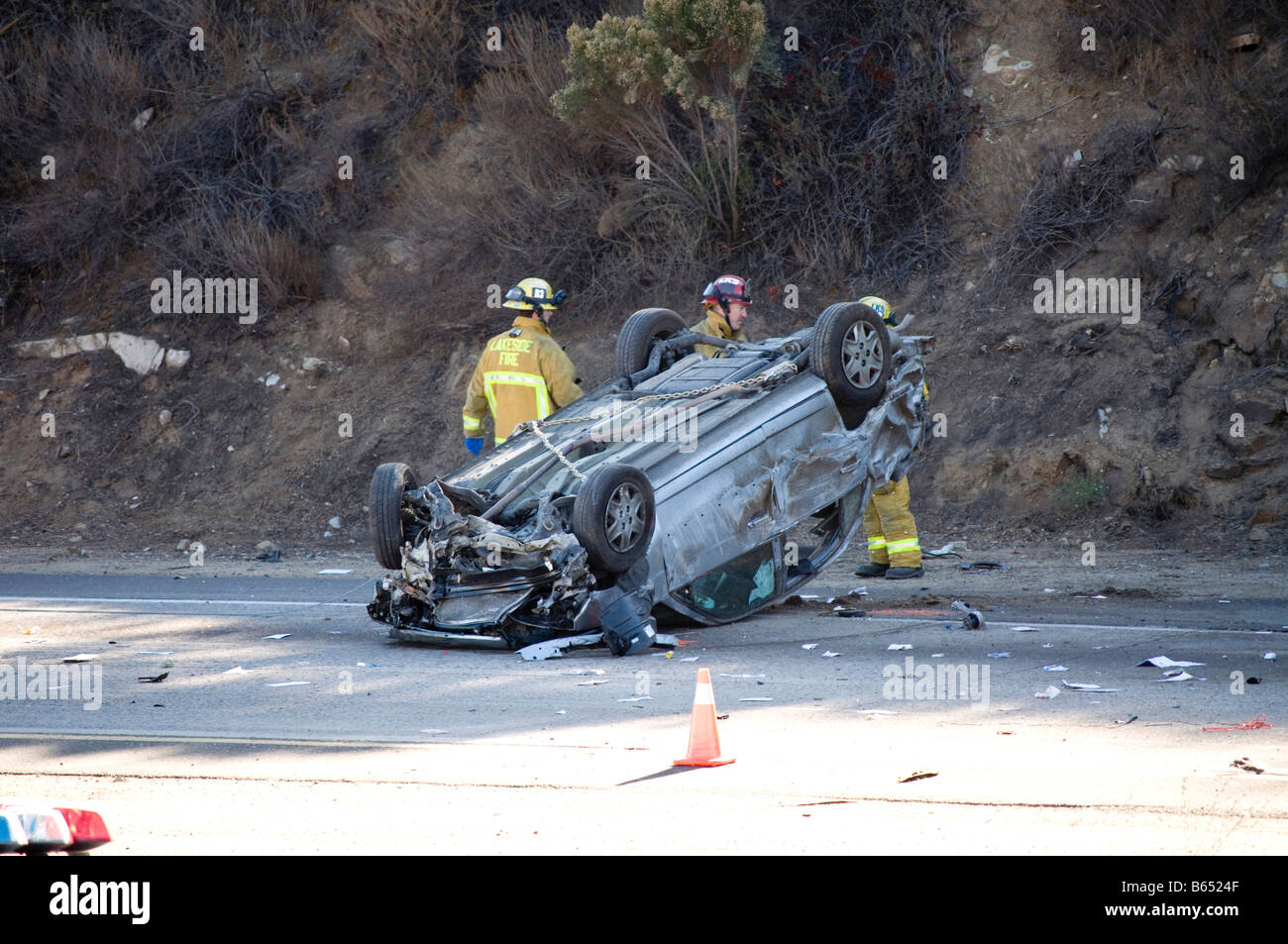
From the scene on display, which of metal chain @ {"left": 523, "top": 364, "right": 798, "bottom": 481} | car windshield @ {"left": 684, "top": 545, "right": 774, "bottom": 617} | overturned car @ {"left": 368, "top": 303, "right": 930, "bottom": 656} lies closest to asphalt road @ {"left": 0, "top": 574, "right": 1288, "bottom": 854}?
car windshield @ {"left": 684, "top": 545, "right": 774, "bottom": 617}

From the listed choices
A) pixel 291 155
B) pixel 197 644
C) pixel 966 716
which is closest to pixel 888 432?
pixel 966 716

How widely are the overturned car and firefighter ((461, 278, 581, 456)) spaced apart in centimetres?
66

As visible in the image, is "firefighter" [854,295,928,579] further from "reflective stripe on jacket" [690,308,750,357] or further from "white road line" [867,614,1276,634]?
"white road line" [867,614,1276,634]

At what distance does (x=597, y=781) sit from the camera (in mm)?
4609

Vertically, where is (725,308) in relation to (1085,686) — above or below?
above

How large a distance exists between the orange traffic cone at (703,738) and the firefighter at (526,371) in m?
4.87

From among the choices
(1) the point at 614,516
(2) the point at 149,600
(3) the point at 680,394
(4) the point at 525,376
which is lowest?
(2) the point at 149,600

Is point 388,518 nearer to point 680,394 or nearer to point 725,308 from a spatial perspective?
point 680,394

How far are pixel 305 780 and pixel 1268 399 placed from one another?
33.3 ft

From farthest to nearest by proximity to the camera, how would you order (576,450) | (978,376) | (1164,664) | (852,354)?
(978,376), (852,354), (576,450), (1164,664)

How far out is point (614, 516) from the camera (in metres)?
7.12

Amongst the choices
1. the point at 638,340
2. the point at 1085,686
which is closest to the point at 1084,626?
the point at 1085,686

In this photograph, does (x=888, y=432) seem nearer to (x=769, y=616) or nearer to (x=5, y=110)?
(x=769, y=616)

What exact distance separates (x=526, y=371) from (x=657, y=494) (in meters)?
2.41
